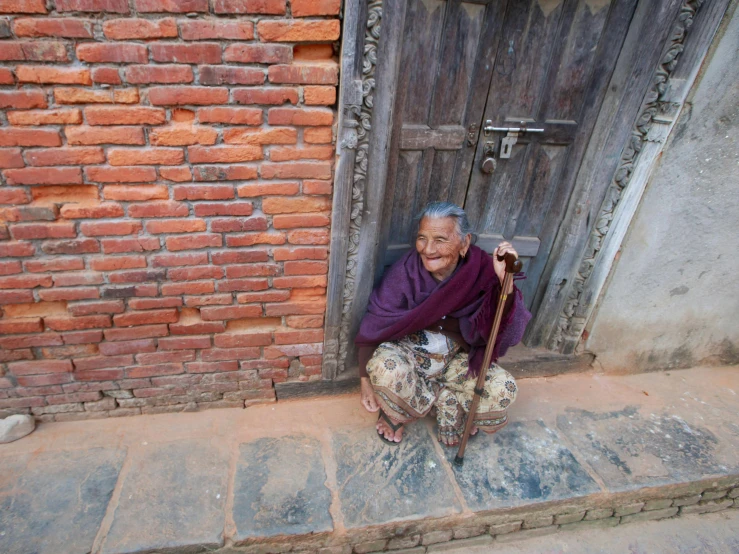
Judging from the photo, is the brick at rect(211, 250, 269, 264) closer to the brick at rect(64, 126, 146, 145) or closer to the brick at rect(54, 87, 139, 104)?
the brick at rect(64, 126, 146, 145)

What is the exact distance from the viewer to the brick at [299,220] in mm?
2193

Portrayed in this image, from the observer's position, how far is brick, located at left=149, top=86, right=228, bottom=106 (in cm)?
185

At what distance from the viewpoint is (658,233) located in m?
2.75

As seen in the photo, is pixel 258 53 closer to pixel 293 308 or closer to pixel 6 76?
pixel 6 76

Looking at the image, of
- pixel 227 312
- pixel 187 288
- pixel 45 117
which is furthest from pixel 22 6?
pixel 227 312

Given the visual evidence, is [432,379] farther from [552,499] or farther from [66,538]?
[66,538]

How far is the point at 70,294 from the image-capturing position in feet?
7.11

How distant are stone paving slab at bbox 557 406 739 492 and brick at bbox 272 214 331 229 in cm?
199

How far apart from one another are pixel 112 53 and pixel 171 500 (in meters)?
2.05

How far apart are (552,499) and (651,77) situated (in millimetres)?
2318

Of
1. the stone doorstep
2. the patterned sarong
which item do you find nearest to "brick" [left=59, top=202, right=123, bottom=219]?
the patterned sarong

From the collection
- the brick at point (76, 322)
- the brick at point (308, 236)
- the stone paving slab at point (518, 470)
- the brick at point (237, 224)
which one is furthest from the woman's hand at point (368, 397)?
the brick at point (76, 322)

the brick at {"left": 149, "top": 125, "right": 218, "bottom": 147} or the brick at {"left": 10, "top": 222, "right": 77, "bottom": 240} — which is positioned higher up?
the brick at {"left": 149, "top": 125, "right": 218, "bottom": 147}

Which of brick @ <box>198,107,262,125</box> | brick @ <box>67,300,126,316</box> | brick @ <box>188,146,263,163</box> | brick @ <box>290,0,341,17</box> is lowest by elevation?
brick @ <box>67,300,126,316</box>
